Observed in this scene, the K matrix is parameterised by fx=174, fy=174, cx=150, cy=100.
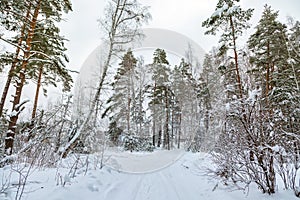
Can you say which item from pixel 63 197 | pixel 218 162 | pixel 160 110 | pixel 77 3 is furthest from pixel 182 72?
pixel 63 197

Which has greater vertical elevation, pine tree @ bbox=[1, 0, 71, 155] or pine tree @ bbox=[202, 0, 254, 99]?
pine tree @ bbox=[202, 0, 254, 99]

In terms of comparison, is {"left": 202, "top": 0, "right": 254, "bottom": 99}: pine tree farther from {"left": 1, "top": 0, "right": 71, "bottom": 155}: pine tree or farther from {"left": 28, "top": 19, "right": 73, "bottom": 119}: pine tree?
{"left": 28, "top": 19, "right": 73, "bottom": 119}: pine tree

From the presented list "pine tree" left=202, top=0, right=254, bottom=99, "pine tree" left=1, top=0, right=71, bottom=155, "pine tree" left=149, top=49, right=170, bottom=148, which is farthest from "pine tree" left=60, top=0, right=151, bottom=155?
"pine tree" left=149, top=49, right=170, bottom=148

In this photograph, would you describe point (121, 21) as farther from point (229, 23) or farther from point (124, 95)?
point (124, 95)

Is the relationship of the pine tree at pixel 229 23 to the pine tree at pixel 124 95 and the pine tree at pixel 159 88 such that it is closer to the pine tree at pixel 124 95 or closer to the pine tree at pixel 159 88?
the pine tree at pixel 124 95

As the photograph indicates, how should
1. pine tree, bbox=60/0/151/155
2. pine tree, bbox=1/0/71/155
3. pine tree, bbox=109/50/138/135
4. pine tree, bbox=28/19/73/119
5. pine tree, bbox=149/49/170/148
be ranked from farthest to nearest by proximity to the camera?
pine tree, bbox=149/49/170/148 < pine tree, bbox=109/50/138/135 < pine tree, bbox=60/0/151/155 < pine tree, bbox=28/19/73/119 < pine tree, bbox=1/0/71/155

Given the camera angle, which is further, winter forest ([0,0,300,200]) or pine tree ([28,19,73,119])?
pine tree ([28,19,73,119])

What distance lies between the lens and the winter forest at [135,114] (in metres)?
3.42

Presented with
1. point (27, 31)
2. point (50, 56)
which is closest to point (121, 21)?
point (27, 31)

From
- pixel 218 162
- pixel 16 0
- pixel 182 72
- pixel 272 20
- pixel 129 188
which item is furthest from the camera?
pixel 182 72

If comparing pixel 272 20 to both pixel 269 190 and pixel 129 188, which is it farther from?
pixel 129 188

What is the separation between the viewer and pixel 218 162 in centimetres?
→ 420

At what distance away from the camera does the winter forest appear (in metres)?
3.42

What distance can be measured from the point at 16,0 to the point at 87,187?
4.26m
